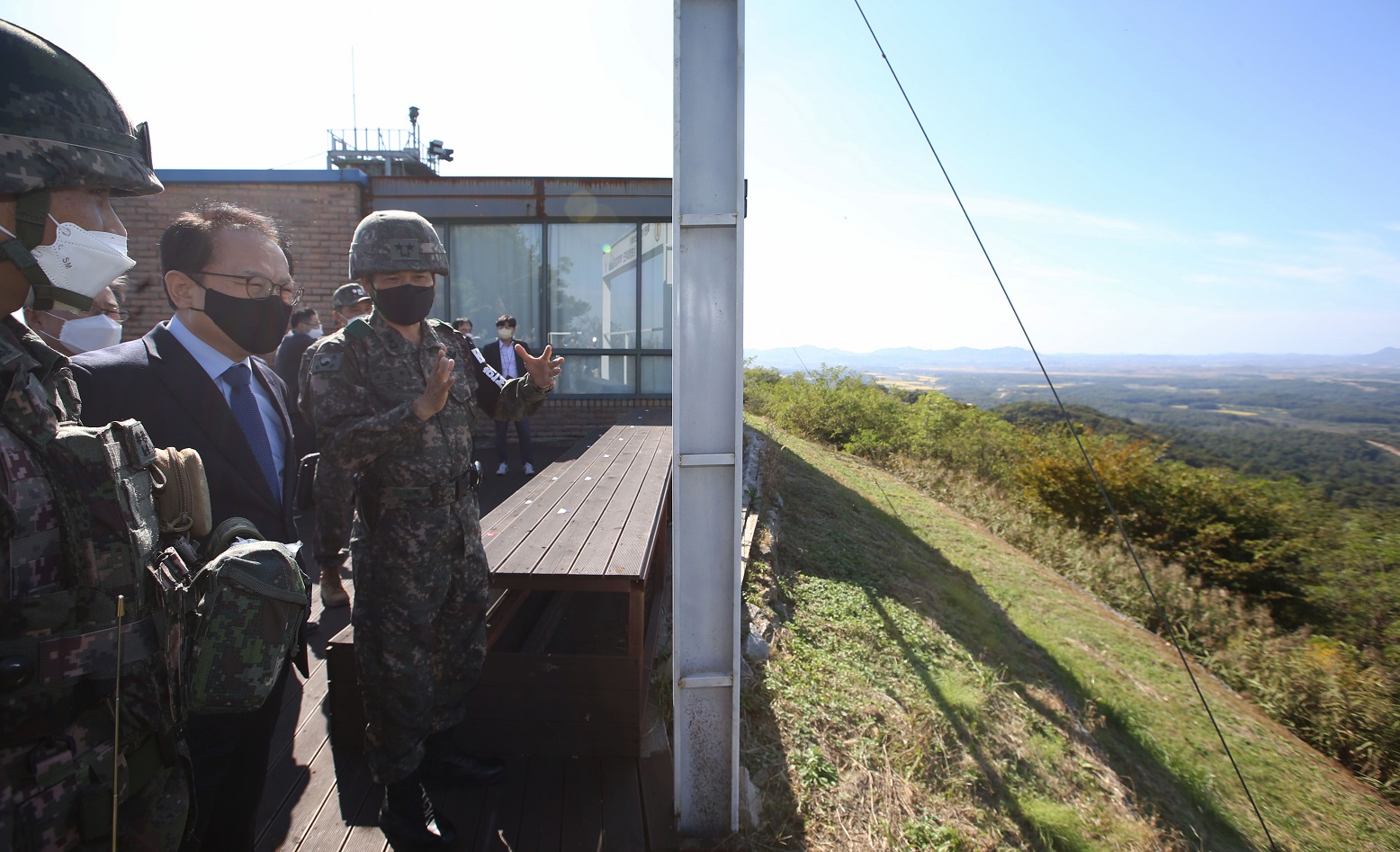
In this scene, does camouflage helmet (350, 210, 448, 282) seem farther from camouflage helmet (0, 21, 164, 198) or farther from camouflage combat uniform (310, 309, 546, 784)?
camouflage helmet (0, 21, 164, 198)

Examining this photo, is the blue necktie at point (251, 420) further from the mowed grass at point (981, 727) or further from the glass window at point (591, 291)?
the glass window at point (591, 291)

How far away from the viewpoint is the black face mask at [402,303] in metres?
1.99

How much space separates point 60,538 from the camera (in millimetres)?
944

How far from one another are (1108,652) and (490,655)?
5.93 metres

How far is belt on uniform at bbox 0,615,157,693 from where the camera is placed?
2.82 ft

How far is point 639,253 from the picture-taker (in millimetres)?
7992

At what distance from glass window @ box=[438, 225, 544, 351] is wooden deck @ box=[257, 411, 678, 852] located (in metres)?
5.78

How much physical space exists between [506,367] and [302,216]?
3413mm

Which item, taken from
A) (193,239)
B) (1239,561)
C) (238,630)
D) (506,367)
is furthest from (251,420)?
(1239,561)

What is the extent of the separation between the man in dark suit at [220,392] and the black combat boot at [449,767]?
0.58 meters

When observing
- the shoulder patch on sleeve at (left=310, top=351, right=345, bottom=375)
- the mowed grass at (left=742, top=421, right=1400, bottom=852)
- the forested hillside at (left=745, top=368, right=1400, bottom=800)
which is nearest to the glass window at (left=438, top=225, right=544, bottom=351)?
the mowed grass at (left=742, top=421, right=1400, bottom=852)

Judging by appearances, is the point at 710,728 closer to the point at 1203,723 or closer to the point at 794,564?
the point at 794,564

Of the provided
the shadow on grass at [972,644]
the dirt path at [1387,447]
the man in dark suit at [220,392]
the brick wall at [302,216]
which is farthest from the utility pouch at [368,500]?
the dirt path at [1387,447]

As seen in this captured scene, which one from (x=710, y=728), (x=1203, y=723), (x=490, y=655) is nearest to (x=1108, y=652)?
(x=1203, y=723)
